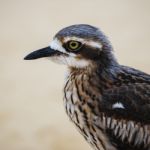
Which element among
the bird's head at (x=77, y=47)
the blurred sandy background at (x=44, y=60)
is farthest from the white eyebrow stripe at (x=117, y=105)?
the blurred sandy background at (x=44, y=60)

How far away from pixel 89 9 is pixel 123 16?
0.35 metres

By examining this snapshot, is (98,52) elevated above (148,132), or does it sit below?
above

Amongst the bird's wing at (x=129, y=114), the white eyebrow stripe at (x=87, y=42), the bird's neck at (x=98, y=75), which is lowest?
the bird's wing at (x=129, y=114)

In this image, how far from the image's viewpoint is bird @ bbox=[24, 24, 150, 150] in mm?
1812

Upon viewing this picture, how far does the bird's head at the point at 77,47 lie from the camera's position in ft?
5.93

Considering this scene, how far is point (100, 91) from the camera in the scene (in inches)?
74.5

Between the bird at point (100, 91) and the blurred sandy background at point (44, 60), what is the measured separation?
→ 129 centimetres

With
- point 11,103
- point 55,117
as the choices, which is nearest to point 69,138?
point 55,117

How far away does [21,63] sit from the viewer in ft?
12.5

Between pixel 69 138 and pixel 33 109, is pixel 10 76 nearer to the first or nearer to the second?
pixel 33 109

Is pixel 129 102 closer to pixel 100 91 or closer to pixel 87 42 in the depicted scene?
pixel 100 91

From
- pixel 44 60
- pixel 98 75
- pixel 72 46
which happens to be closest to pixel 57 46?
pixel 72 46

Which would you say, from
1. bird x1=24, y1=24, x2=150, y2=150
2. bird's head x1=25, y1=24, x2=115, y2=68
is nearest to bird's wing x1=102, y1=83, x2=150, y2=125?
bird x1=24, y1=24, x2=150, y2=150

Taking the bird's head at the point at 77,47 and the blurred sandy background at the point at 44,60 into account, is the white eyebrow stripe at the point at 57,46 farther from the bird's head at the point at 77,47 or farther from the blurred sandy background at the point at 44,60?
the blurred sandy background at the point at 44,60
